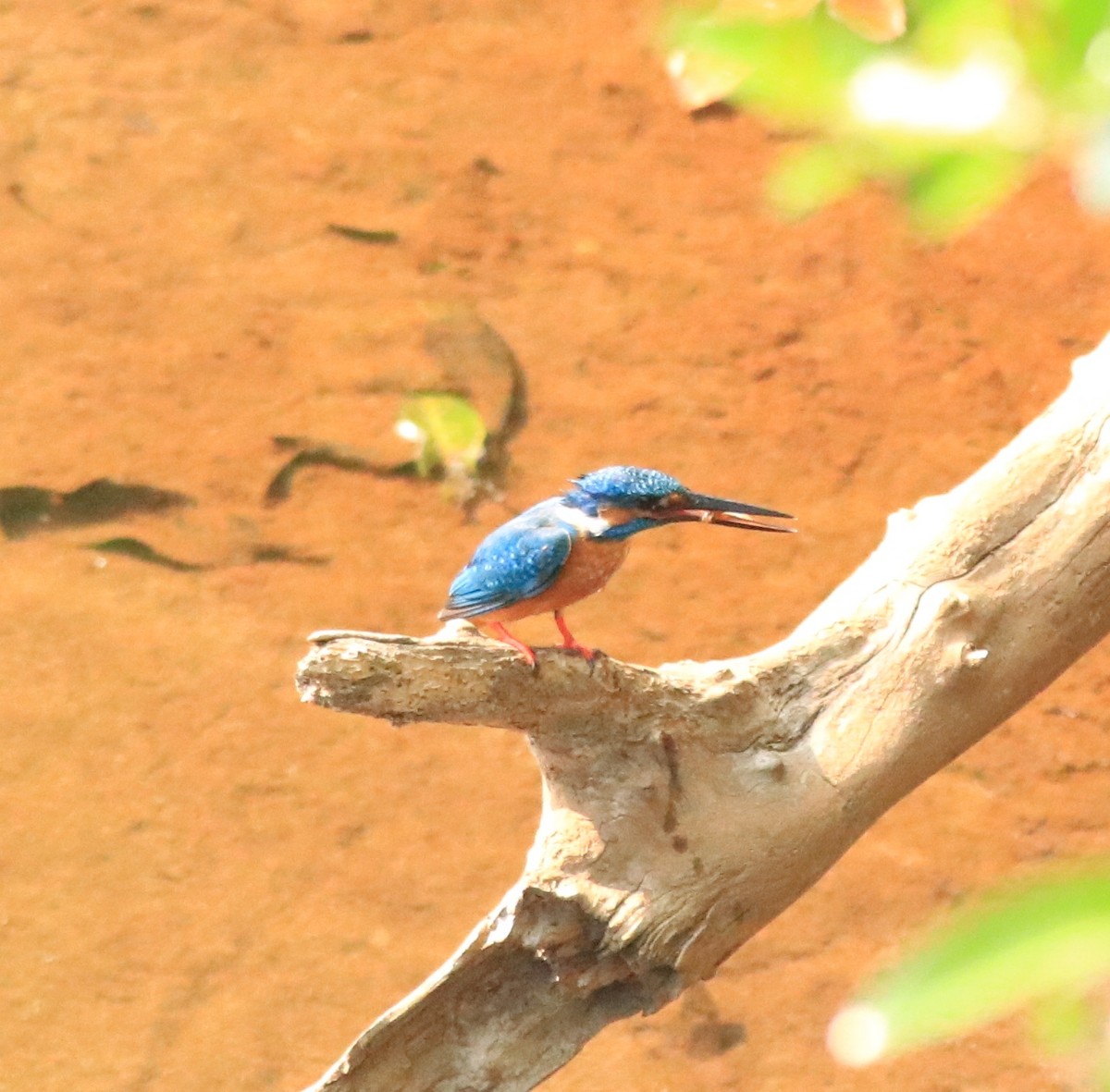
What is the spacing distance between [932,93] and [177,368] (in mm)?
3482

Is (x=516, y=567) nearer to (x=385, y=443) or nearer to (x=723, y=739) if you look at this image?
(x=723, y=739)

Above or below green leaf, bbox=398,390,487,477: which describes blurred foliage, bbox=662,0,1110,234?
above

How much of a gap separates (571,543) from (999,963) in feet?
4.83

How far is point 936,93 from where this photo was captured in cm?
43

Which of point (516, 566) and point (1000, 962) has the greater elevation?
point (1000, 962)

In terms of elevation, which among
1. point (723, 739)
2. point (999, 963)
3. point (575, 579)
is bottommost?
point (723, 739)

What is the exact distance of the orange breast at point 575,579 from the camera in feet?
5.93

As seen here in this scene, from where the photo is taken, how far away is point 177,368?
3691 mm

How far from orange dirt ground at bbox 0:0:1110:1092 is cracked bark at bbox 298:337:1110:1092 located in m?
1.18

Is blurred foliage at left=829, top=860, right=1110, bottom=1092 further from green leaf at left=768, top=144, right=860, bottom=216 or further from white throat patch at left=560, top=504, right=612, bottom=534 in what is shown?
white throat patch at left=560, top=504, right=612, bottom=534

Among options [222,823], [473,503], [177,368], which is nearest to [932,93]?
[222,823]

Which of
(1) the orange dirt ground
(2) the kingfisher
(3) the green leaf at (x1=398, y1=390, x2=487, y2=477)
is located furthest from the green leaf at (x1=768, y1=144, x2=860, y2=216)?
(3) the green leaf at (x1=398, y1=390, x2=487, y2=477)

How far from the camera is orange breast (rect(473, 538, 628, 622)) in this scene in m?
1.81

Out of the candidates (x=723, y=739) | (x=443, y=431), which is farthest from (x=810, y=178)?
(x=443, y=431)
